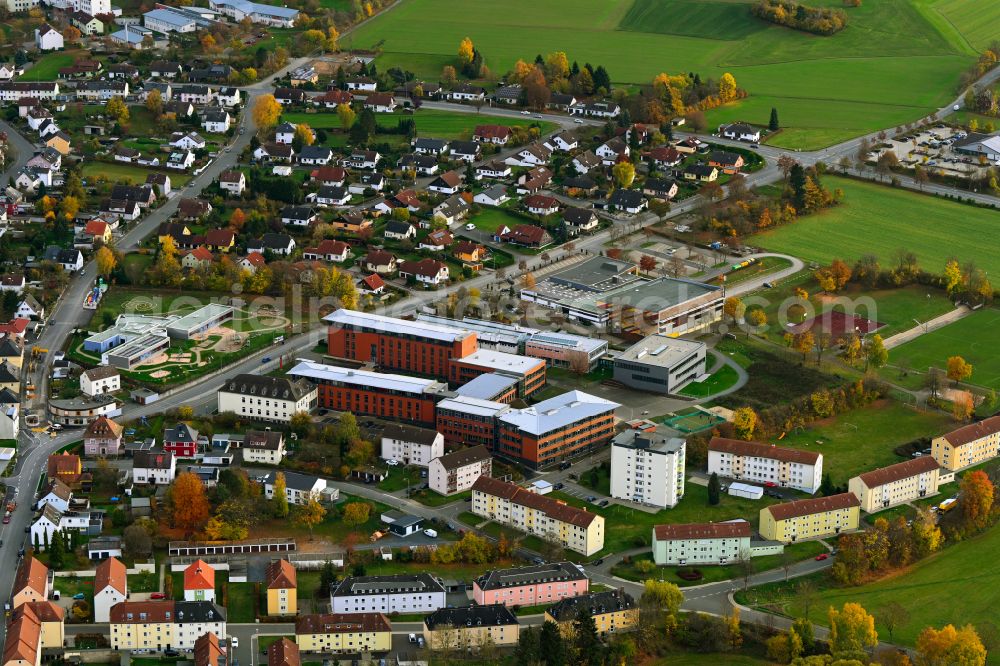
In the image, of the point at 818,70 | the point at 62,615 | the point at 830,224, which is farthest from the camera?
the point at 818,70

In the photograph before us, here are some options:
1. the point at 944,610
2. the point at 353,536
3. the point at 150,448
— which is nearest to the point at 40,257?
the point at 150,448

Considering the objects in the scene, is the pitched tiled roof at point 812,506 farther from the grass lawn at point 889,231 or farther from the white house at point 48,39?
the white house at point 48,39

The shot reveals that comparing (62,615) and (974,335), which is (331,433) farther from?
(974,335)

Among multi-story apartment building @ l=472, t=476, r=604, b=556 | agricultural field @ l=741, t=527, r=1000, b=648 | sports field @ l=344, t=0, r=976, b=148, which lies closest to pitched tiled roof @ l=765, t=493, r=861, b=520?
agricultural field @ l=741, t=527, r=1000, b=648

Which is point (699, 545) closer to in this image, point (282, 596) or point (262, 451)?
point (282, 596)

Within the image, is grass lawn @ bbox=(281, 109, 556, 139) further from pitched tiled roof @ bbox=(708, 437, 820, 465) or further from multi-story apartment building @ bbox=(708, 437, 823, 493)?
multi-story apartment building @ bbox=(708, 437, 823, 493)

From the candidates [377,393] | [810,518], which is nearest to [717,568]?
[810,518]
